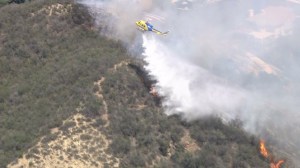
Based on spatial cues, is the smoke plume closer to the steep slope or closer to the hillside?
the hillside

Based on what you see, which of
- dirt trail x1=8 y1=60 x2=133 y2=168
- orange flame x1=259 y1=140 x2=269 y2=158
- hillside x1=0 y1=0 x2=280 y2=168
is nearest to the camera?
dirt trail x1=8 y1=60 x2=133 y2=168

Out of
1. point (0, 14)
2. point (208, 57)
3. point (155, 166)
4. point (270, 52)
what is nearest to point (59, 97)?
point (155, 166)

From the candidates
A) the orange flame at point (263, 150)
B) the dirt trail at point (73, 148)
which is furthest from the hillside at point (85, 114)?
the orange flame at point (263, 150)

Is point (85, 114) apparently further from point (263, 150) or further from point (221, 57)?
point (221, 57)

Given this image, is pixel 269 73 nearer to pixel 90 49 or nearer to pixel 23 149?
pixel 90 49

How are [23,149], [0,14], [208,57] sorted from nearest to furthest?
[23,149] < [0,14] < [208,57]

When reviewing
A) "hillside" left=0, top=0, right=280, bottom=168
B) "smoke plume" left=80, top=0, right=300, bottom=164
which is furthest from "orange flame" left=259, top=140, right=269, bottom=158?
"smoke plume" left=80, top=0, right=300, bottom=164

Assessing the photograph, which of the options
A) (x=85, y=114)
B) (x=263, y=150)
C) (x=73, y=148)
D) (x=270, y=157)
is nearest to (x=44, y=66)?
(x=85, y=114)
